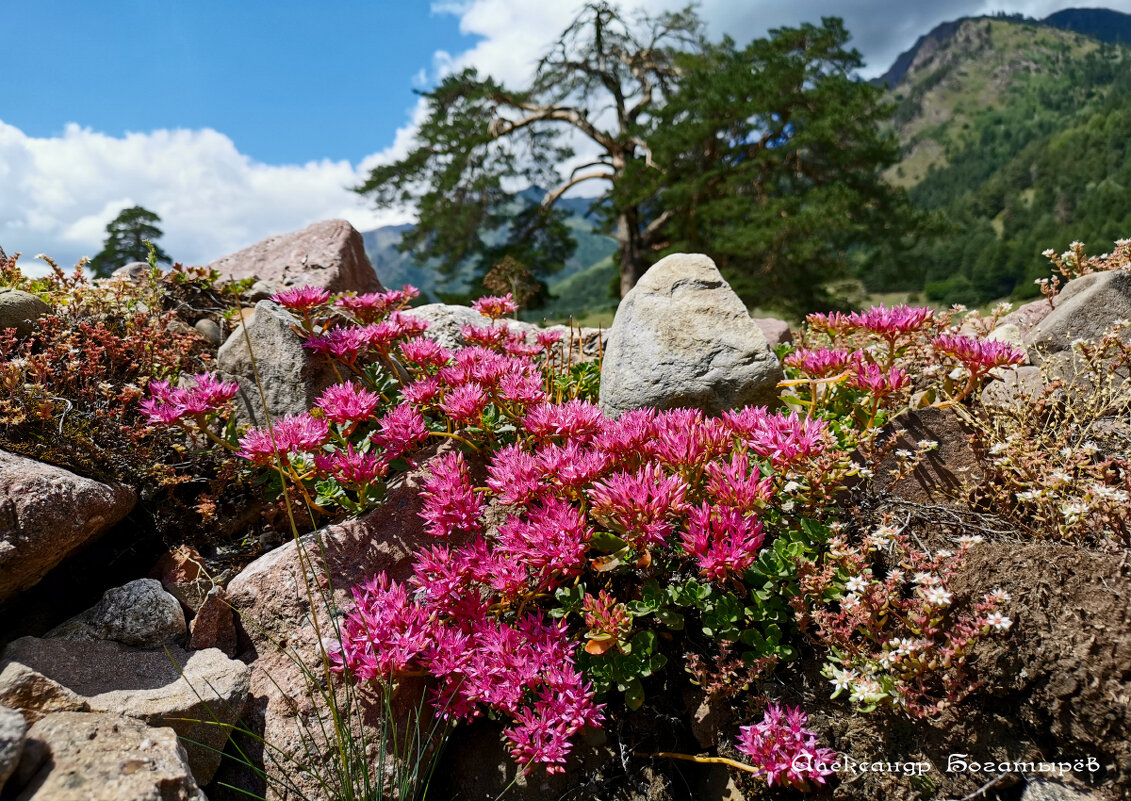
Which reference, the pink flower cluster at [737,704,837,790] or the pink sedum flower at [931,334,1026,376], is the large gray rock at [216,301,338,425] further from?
the pink sedum flower at [931,334,1026,376]

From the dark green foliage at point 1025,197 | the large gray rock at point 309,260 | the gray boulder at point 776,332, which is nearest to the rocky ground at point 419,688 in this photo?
the gray boulder at point 776,332

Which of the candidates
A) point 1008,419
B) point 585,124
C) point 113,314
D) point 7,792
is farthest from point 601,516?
point 585,124

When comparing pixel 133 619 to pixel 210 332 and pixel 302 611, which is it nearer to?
pixel 302 611

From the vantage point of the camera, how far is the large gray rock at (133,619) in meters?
2.81

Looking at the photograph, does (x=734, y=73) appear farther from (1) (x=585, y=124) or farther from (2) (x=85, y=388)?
(2) (x=85, y=388)

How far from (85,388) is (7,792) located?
8.46 ft

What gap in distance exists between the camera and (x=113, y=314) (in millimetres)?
4316

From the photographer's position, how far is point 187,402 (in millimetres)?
3117

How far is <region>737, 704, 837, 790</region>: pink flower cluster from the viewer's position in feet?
6.89

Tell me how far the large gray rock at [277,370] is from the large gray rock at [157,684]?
150 cm

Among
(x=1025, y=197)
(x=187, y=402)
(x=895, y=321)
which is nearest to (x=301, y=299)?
(x=187, y=402)

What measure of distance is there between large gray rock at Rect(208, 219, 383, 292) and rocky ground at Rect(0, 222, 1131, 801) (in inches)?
112

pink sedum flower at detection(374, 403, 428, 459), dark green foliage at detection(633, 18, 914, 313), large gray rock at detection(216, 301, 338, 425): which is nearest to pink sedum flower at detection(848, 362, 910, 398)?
pink sedum flower at detection(374, 403, 428, 459)

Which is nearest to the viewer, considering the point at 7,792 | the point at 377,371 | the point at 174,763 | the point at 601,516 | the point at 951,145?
the point at 7,792
